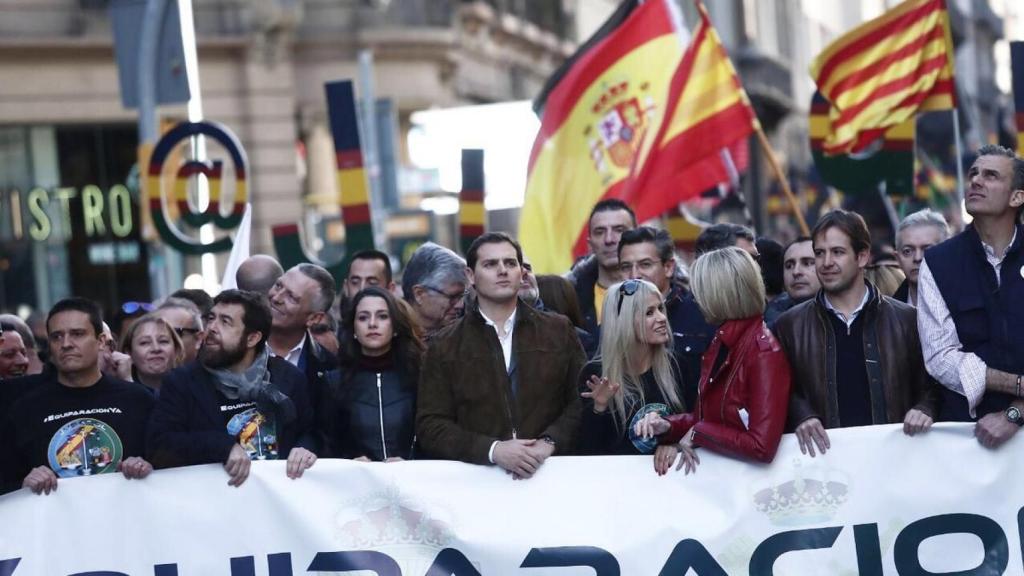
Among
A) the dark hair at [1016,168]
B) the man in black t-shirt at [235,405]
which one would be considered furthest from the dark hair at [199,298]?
the dark hair at [1016,168]

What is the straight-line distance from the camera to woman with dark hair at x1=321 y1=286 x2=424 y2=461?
6.84 m

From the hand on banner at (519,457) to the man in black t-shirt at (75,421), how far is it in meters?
1.22

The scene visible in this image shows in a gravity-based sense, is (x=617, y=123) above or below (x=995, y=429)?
above

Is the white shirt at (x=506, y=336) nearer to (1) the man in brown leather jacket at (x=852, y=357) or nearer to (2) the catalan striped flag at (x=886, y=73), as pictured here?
(1) the man in brown leather jacket at (x=852, y=357)

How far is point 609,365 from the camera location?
6484 millimetres

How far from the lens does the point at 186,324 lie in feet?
27.4

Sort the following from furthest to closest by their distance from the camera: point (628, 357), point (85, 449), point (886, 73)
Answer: point (886, 73) < point (85, 449) < point (628, 357)

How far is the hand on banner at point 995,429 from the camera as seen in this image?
20.5 ft

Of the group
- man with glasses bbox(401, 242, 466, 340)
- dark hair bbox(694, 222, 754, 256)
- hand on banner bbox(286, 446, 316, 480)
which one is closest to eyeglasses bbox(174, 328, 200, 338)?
man with glasses bbox(401, 242, 466, 340)

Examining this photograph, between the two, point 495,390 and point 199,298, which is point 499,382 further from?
point 199,298

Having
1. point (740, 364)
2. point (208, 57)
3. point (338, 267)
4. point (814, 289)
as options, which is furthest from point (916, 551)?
point (208, 57)

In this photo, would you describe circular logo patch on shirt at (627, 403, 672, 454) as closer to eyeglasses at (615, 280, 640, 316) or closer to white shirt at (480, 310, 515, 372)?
eyeglasses at (615, 280, 640, 316)

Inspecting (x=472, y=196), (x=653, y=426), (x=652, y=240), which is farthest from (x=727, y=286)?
(x=472, y=196)

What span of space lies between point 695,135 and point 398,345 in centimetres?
427
